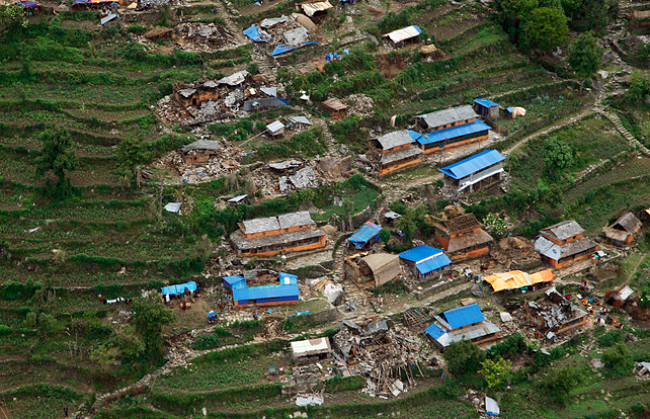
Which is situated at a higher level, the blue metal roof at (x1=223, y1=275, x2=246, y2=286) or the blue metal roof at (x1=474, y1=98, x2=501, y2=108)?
the blue metal roof at (x1=474, y1=98, x2=501, y2=108)

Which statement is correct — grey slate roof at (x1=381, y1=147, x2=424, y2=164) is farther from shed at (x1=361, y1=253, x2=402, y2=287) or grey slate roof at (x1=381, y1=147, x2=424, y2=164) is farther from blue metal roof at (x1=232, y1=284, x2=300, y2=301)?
blue metal roof at (x1=232, y1=284, x2=300, y2=301)

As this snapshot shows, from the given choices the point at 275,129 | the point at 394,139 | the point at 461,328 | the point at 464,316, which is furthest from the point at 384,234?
the point at 275,129

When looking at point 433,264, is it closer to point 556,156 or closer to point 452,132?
point 452,132

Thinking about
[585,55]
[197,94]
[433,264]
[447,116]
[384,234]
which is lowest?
[433,264]

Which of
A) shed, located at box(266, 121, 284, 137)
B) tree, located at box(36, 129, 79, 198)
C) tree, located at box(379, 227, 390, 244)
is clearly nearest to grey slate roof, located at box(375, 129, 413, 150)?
shed, located at box(266, 121, 284, 137)

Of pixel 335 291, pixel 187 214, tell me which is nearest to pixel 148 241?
pixel 187 214

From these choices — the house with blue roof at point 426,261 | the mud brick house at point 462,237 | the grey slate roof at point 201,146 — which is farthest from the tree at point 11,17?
the mud brick house at point 462,237

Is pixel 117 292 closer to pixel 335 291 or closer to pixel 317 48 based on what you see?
pixel 335 291
